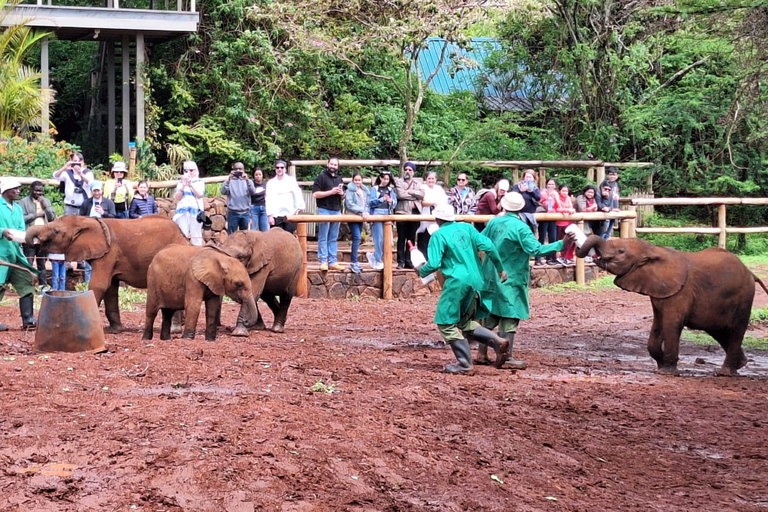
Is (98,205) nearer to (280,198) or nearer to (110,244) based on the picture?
(280,198)

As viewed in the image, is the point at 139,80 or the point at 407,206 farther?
the point at 139,80

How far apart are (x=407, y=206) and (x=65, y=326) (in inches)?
307

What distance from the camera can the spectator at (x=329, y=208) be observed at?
17188 millimetres

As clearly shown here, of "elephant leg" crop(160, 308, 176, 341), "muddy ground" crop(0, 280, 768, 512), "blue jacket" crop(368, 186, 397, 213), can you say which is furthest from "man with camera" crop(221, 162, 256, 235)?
"muddy ground" crop(0, 280, 768, 512)

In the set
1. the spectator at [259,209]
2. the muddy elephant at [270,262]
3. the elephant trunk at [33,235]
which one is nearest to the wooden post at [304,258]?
the spectator at [259,209]

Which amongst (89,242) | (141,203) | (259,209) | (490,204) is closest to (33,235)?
(89,242)

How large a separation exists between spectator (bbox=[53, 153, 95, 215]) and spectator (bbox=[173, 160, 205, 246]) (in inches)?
50.6

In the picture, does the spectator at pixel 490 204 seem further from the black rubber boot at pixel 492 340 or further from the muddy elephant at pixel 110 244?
the black rubber boot at pixel 492 340

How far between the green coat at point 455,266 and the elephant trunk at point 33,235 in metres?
4.64

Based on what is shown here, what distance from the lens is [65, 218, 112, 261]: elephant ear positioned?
12508 millimetres

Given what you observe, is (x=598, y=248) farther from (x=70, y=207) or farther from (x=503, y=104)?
(x=503, y=104)

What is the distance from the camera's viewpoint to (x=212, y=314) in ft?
39.0

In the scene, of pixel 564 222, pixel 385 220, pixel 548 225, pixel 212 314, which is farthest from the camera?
pixel 564 222

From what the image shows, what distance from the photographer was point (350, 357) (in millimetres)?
11125
